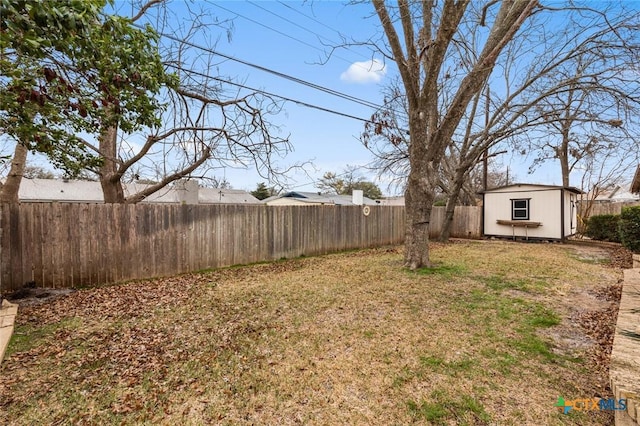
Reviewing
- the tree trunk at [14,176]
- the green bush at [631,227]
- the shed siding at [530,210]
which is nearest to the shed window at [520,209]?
the shed siding at [530,210]

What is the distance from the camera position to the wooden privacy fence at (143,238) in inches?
177

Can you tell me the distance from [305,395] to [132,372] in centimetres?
144

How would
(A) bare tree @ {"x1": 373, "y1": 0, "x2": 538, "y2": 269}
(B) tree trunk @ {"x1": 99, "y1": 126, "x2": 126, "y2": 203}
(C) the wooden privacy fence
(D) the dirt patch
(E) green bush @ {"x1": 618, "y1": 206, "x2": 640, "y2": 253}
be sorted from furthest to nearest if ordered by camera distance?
(E) green bush @ {"x1": 618, "y1": 206, "x2": 640, "y2": 253} → (B) tree trunk @ {"x1": 99, "y1": 126, "x2": 126, "y2": 203} → (A) bare tree @ {"x1": 373, "y1": 0, "x2": 538, "y2": 269} → (C) the wooden privacy fence → (D) the dirt patch

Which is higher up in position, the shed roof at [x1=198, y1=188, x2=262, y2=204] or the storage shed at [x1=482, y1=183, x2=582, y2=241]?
the shed roof at [x1=198, y1=188, x2=262, y2=204]

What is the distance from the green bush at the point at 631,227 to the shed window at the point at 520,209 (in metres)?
4.09

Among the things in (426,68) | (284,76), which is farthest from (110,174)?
(426,68)

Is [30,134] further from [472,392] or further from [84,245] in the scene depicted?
[472,392]

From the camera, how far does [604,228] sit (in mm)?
11672

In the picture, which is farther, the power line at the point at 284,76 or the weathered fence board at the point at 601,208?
the weathered fence board at the point at 601,208

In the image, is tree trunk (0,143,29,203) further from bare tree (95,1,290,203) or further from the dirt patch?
the dirt patch

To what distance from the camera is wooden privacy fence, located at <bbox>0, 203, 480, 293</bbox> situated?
4.48 m

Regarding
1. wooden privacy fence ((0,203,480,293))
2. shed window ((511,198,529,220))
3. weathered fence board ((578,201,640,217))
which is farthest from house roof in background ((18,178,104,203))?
weathered fence board ((578,201,640,217))

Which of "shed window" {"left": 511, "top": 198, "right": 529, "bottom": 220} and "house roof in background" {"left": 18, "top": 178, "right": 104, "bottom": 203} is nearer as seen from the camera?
"shed window" {"left": 511, "top": 198, "right": 529, "bottom": 220}

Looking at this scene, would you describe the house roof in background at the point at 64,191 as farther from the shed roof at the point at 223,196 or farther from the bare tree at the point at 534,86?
the bare tree at the point at 534,86
